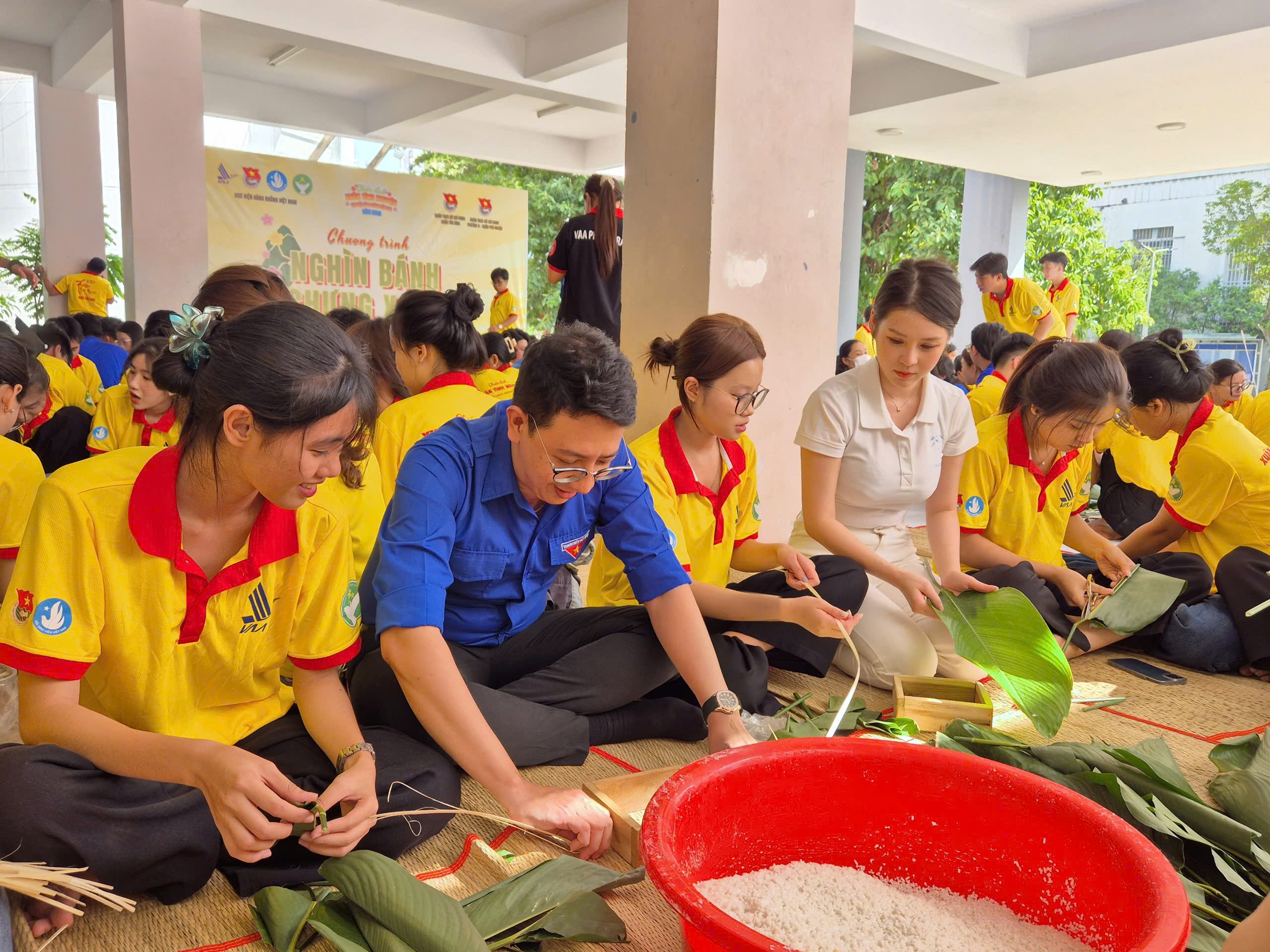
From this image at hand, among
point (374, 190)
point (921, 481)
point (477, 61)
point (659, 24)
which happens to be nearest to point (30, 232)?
point (374, 190)

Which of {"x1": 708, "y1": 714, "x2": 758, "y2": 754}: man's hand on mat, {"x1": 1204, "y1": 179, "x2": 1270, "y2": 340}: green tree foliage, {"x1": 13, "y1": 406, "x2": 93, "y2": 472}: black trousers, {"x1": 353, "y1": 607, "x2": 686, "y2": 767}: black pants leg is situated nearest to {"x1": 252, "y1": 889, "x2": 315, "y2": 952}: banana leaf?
{"x1": 353, "y1": 607, "x2": 686, "y2": 767}: black pants leg

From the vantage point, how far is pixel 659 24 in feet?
10.9

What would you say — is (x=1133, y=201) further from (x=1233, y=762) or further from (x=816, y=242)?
(x=1233, y=762)

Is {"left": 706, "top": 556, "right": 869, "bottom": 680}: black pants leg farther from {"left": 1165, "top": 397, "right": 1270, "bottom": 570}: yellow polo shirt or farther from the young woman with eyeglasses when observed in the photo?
{"left": 1165, "top": 397, "right": 1270, "bottom": 570}: yellow polo shirt

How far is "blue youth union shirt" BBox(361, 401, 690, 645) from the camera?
59.2 inches

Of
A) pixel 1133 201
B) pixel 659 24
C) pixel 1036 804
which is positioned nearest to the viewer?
pixel 1036 804

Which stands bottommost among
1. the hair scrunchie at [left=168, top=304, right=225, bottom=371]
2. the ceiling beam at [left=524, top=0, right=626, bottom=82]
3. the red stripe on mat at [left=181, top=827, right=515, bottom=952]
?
the red stripe on mat at [left=181, top=827, right=515, bottom=952]

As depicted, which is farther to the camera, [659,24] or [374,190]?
[374,190]

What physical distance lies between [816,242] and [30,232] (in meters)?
8.69

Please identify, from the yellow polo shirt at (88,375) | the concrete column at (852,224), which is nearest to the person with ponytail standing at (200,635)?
the yellow polo shirt at (88,375)

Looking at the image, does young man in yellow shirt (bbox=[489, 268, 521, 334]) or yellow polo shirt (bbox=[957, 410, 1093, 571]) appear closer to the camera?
yellow polo shirt (bbox=[957, 410, 1093, 571])

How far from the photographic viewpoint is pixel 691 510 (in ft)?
7.14

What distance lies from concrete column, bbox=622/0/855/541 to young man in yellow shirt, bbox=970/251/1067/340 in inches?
128

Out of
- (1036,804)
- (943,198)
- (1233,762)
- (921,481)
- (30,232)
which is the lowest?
(1233,762)
